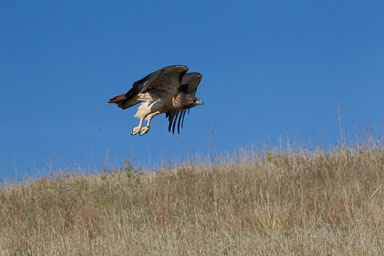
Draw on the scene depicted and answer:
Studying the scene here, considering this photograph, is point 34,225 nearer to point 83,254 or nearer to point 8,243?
point 8,243

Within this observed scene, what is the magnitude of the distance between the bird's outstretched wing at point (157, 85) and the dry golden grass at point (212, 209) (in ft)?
5.07

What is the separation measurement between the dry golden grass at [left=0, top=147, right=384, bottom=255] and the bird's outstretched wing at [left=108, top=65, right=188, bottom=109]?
1546 mm

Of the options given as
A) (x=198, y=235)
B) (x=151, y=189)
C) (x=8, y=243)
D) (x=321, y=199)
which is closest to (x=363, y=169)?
(x=321, y=199)

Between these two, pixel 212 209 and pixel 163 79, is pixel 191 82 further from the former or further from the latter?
pixel 212 209

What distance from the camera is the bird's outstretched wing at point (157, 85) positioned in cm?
473

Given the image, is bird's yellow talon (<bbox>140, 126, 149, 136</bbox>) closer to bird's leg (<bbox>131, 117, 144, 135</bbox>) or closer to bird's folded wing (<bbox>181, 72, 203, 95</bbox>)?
bird's leg (<bbox>131, 117, 144, 135</bbox>)

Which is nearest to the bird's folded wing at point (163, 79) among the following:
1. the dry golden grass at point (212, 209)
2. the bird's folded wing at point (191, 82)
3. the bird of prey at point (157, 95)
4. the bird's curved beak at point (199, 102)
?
the bird of prey at point (157, 95)

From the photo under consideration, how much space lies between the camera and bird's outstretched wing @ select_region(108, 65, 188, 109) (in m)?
4.73

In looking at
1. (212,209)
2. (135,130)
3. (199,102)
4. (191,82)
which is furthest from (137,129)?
(212,209)

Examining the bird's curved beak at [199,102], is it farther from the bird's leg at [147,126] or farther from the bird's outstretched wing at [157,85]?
the bird's leg at [147,126]

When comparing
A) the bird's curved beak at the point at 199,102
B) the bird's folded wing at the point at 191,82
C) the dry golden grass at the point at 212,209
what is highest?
the bird's folded wing at the point at 191,82

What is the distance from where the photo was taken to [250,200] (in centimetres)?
682

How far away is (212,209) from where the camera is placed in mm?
6738

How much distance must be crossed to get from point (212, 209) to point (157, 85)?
98.3 inches
